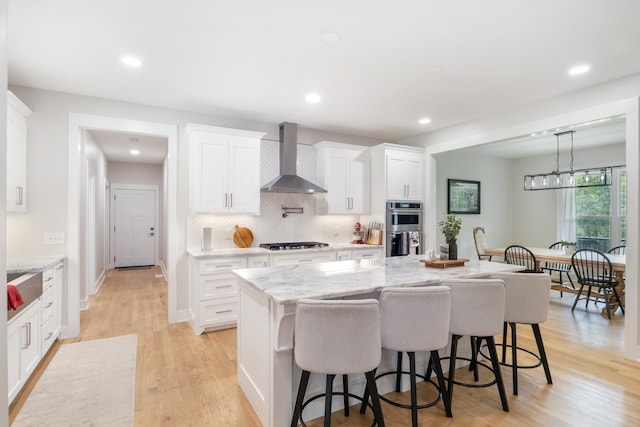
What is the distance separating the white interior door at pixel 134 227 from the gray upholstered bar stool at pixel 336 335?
26.5 ft

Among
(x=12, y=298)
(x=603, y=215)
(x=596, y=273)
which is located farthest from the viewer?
(x=603, y=215)

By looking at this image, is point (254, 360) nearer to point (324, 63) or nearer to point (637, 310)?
point (324, 63)

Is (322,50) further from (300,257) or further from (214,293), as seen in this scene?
(214,293)

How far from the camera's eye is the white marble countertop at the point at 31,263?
272 centimetres

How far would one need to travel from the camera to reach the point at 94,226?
5.80m

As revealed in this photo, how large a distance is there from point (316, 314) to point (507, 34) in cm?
243

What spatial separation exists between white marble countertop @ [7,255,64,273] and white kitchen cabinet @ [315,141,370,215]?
326cm

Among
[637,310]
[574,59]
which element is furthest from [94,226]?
[637,310]

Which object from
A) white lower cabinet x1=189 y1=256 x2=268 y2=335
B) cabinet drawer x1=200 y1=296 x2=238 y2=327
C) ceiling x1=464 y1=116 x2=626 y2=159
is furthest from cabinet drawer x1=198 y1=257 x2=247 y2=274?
ceiling x1=464 y1=116 x2=626 y2=159

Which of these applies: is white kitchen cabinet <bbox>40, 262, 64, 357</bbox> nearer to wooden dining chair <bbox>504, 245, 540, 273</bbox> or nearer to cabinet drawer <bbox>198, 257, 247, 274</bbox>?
cabinet drawer <bbox>198, 257, 247, 274</bbox>

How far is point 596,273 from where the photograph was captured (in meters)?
4.68

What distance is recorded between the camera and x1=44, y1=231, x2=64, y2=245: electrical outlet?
3564mm

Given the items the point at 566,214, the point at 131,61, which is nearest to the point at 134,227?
the point at 131,61

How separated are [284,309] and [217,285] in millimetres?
2286
